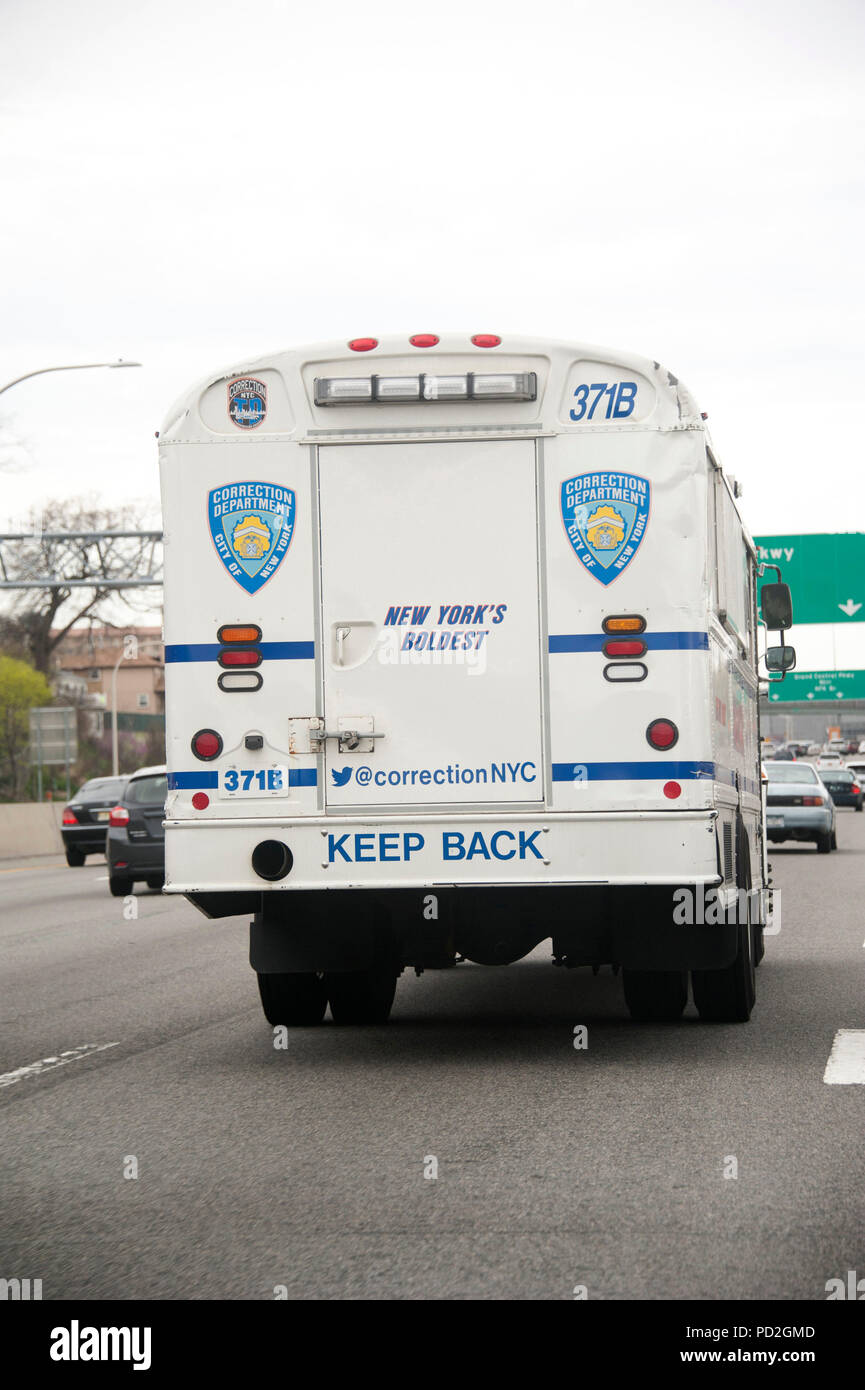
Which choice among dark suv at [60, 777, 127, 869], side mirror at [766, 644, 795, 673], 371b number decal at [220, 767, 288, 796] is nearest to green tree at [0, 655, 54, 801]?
dark suv at [60, 777, 127, 869]

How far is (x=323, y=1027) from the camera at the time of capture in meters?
9.97

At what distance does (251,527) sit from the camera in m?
8.48

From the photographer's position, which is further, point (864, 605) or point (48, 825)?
point (864, 605)

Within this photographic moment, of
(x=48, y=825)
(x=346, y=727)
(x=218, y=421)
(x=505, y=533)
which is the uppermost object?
(x=218, y=421)

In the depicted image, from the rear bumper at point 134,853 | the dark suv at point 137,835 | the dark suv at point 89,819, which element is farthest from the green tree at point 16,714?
the rear bumper at point 134,853

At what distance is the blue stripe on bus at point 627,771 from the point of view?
26.9 feet

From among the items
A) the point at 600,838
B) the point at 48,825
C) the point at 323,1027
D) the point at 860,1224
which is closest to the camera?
the point at 860,1224

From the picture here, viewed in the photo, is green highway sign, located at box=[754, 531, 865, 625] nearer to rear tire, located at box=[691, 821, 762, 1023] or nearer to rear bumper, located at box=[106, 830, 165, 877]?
rear bumper, located at box=[106, 830, 165, 877]

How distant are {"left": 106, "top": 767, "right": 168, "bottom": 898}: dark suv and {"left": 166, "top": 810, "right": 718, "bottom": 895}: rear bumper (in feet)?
46.4

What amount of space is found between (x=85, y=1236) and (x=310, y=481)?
404 centimetres

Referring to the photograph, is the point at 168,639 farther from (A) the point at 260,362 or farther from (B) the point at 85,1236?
(B) the point at 85,1236

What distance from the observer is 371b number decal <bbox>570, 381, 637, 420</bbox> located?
8.33m

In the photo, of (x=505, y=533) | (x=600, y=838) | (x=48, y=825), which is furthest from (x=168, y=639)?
(x=48, y=825)

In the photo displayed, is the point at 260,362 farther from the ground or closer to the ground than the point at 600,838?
Answer: farther from the ground
